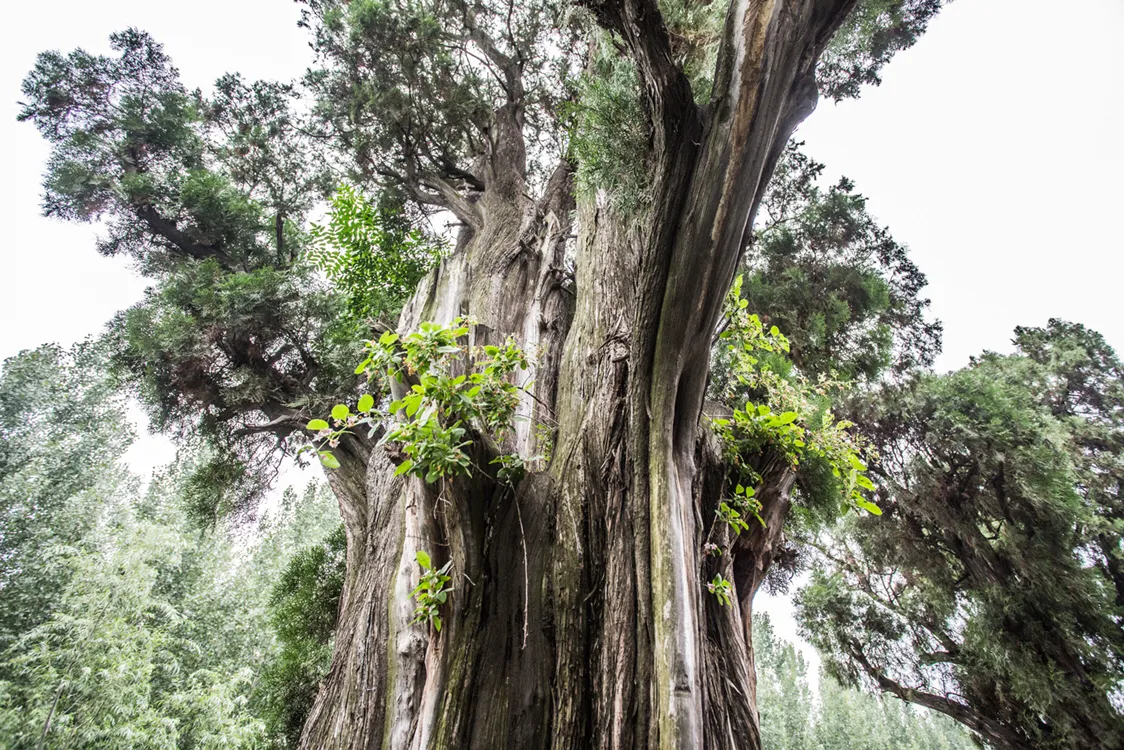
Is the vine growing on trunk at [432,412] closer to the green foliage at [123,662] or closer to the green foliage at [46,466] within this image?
the green foliage at [123,662]

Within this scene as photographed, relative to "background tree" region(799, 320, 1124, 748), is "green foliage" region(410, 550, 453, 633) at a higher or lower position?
lower

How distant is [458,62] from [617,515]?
706cm

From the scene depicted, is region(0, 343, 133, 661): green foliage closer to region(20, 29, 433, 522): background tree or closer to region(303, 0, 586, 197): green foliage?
region(20, 29, 433, 522): background tree

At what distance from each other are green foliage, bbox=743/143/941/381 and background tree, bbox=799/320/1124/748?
1051mm

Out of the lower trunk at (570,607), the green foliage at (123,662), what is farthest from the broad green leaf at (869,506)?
the green foliage at (123,662)

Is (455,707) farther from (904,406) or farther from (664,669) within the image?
(904,406)

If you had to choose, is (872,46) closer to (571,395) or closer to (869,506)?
(869,506)

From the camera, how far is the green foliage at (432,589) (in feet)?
5.75

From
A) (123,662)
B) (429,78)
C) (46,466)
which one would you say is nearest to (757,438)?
(429,78)

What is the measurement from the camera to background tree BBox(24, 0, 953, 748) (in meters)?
1.76

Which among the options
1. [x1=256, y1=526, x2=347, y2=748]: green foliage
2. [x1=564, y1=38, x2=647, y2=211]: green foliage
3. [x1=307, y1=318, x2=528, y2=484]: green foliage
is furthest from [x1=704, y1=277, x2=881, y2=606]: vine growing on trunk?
[x1=256, y1=526, x2=347, y2=748]: green foliage

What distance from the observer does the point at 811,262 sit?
A: 6789 millimetres

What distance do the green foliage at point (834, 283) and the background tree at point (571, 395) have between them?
1672 millimetres

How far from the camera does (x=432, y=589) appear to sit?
183cm
